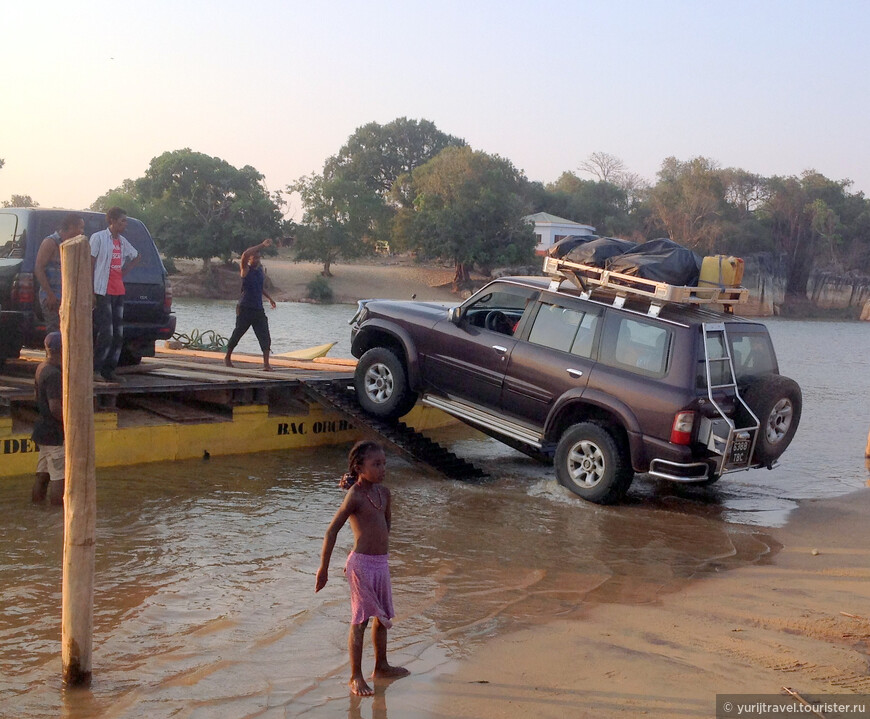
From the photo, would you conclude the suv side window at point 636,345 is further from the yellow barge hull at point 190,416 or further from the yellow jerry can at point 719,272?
the yellow barge hull at point 190,416

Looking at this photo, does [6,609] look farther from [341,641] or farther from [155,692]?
[341,641]

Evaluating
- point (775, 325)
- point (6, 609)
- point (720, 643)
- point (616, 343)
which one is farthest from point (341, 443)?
point (775, 325)

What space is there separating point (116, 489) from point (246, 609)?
3.23m

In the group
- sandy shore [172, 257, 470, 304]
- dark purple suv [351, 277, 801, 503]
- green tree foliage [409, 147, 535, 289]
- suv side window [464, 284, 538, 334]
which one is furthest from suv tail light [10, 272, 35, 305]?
green tree foliage [409, 147, 535, 289]

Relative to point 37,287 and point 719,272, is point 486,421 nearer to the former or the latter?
point 719,272

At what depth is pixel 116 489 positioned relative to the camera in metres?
8.70

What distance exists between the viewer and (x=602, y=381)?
27.9 ft

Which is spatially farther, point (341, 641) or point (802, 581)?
point (802, 581)

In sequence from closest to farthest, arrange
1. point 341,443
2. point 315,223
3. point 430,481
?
1. point 430,481
2. point 341,443
3. point 315,223

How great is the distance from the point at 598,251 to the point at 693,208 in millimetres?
61930

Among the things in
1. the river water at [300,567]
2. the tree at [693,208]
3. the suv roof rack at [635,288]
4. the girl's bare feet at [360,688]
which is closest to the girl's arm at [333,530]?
the girl's bare feet at [360,688]

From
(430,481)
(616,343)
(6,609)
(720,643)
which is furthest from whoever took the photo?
(430,481)

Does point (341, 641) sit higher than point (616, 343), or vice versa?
point (616, 343)

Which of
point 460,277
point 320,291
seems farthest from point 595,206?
point 320,291
